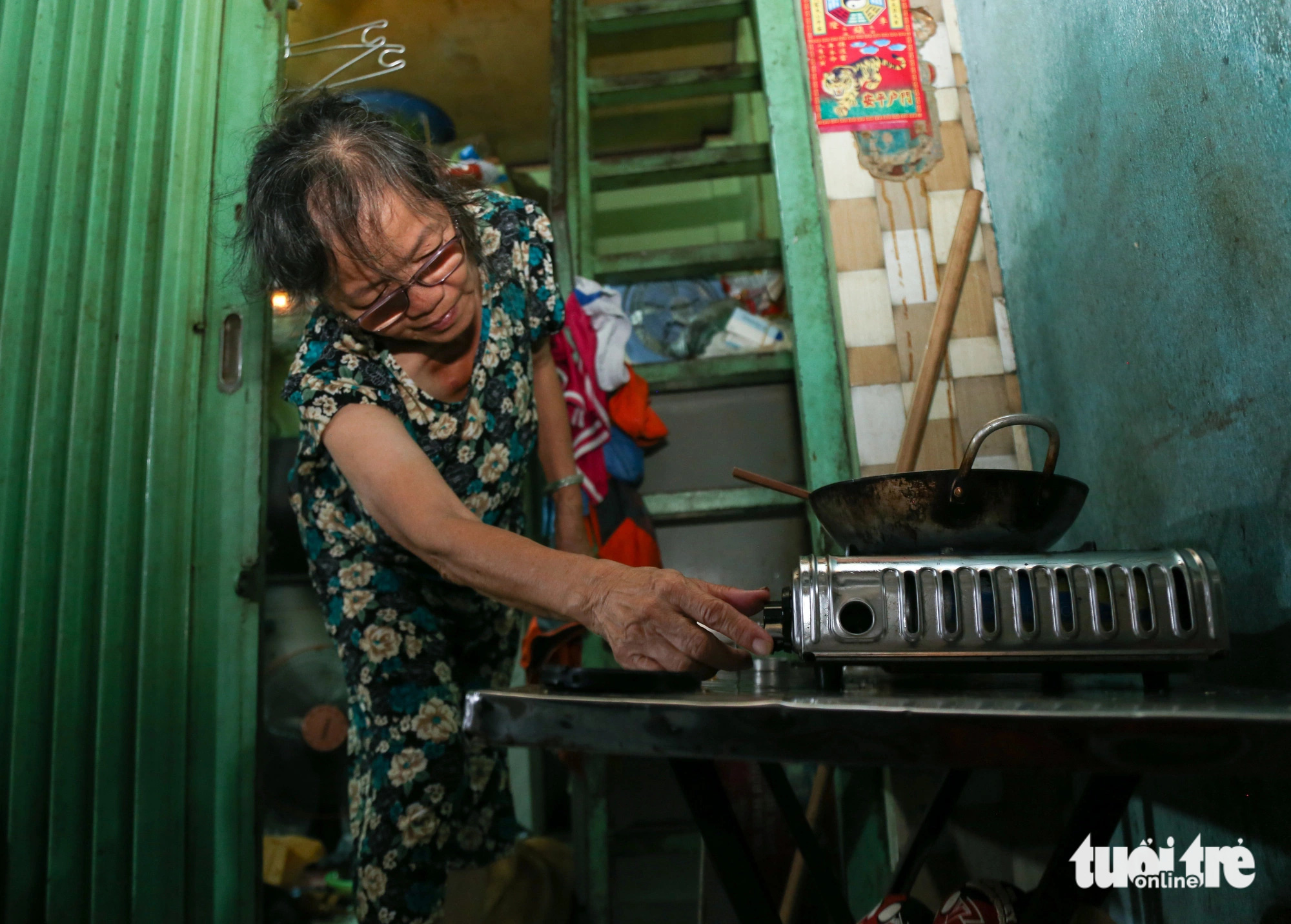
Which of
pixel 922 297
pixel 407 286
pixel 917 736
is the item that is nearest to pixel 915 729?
pixel 917 736

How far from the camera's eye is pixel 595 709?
25.8 inches

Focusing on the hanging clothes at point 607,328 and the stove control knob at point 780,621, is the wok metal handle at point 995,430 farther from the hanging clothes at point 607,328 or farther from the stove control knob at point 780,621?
the hanging clothes at point 607,328

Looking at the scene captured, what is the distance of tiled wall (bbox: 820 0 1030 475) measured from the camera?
6.25ft

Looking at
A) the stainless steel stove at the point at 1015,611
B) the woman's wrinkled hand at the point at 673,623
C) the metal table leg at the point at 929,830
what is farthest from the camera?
the metal table leg at the point at 929,830

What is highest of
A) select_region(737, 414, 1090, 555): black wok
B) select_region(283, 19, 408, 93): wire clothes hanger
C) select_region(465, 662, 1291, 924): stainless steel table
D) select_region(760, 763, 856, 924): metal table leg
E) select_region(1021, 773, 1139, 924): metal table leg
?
select_region(283, 19, 408, 93): wire clothes hanger

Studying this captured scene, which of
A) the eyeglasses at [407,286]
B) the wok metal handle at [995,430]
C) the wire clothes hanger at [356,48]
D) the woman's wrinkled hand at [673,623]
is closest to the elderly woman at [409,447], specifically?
the eyeglasses at [407,286]

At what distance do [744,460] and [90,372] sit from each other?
1.63 meters

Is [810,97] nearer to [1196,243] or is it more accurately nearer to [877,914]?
[1196,243]

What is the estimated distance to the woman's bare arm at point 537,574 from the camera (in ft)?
3.02

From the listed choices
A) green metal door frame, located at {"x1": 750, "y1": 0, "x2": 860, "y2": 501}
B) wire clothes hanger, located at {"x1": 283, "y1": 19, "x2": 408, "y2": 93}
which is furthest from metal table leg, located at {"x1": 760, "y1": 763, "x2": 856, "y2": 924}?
wire clothes hanger, located at {"x1": 283, "y1": 19, "x2": 408, "y2": 93}

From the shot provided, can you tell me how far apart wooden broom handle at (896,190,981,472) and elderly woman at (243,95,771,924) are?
32.2 inches

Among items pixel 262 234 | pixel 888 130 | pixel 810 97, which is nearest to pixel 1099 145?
pixel 888 130

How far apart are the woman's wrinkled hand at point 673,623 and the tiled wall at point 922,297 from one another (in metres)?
1.07

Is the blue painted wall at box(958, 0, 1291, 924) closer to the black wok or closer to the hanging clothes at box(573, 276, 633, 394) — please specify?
the black wok
